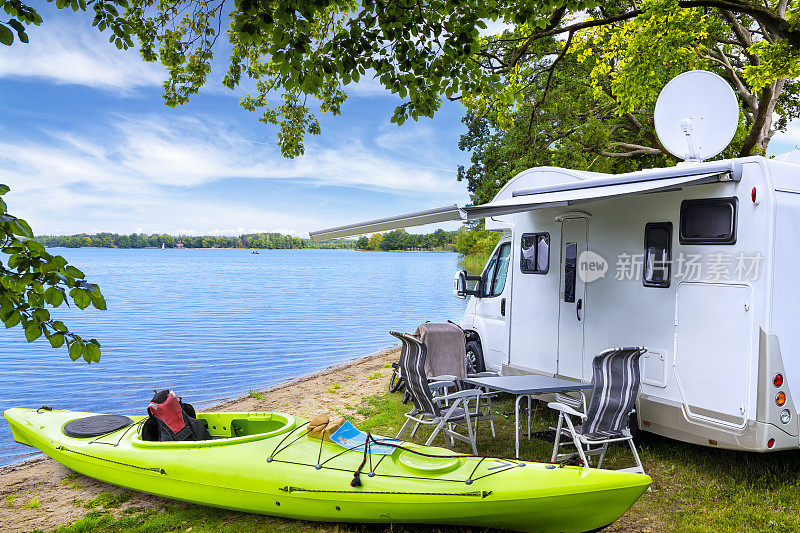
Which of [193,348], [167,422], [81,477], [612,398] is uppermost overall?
[612,398]

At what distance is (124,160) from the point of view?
228 ft

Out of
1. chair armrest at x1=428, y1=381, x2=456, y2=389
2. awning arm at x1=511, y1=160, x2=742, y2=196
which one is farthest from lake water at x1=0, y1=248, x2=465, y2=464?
awning arm at x1=511, y1=160, x2=742, y2=196

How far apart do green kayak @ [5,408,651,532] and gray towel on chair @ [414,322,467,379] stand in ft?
8.13

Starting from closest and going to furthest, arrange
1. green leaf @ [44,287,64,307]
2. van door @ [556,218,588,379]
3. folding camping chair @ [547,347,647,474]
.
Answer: green leaf @ [44,287,64,307] < folding camping chair @ [547,347,647,474] < van door @ [556,218,588,379]

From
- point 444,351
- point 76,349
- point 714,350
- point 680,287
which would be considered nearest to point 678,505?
point 714,350

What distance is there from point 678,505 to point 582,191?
3.18 meters

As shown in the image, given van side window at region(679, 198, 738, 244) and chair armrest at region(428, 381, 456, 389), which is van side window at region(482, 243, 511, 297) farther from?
van side window at region(679, 198, 738, 244)

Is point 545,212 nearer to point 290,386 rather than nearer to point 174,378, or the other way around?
point 290,386

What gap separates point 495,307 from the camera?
8523 millimetres

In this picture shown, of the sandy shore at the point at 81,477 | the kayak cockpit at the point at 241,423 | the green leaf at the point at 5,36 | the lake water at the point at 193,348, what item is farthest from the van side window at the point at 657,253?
the lake water at the point at 193,348

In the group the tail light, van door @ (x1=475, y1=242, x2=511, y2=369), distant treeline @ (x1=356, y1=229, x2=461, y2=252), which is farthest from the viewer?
distant treeline @ (x1=356, y1=229, x2=461, y2=252)

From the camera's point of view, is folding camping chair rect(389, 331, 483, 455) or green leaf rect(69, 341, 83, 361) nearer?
green leaf rect(69, 341, 83, 361)

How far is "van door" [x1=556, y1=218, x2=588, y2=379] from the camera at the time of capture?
267 inches

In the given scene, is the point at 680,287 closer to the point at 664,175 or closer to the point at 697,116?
the point at 664,175
